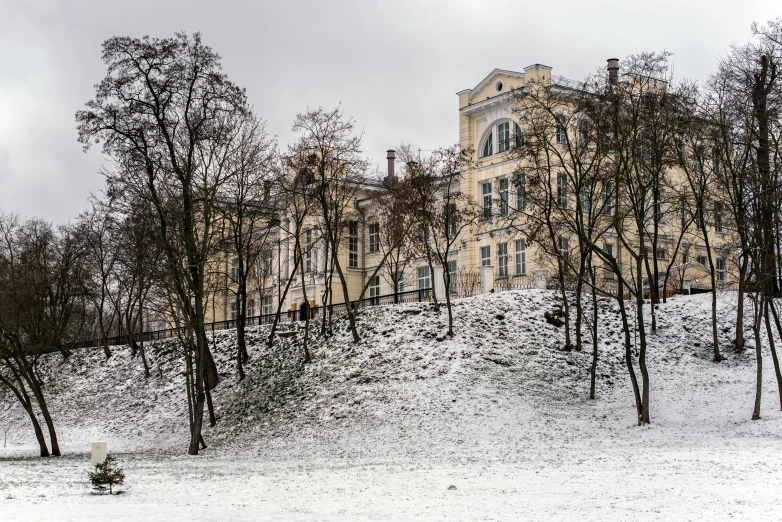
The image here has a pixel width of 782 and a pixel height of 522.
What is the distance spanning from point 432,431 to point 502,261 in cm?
2007

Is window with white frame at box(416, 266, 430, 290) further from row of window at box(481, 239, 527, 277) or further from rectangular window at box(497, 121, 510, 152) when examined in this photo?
rectangular window at box(497, 121, 510, 152)

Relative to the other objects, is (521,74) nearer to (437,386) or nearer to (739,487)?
(437,386)

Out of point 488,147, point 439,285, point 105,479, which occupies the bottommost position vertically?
point 105,479

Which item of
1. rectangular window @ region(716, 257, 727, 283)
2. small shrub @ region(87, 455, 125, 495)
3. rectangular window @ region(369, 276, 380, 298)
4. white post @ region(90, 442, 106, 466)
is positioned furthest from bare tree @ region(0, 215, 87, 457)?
rectangular window @ region(716, 257, 727, 283)

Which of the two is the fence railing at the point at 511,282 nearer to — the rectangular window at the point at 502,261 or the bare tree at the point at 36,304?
the rectangular window at the point at 502,261

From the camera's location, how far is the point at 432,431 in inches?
1050

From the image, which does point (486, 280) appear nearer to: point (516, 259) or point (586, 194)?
point (516, 259)

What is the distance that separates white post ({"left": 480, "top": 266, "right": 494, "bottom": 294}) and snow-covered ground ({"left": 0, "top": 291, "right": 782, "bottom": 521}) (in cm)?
370

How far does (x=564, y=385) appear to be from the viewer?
30.6 meters

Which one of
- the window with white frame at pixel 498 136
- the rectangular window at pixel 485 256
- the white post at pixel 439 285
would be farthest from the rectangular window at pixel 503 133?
the white post at pixel 439 285

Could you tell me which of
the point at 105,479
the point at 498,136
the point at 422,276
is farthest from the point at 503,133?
the point at 105,479

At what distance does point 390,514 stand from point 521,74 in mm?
34634

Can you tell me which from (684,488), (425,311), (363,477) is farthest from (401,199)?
(684,488)

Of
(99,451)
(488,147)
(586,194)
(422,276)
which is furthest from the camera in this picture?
(422,276)
